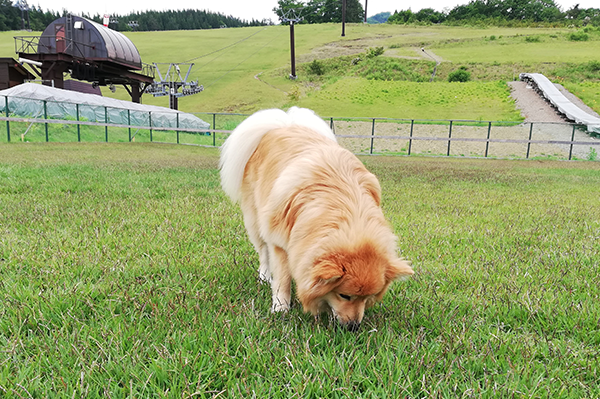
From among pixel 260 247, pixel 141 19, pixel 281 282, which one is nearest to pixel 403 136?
pixel 260 247

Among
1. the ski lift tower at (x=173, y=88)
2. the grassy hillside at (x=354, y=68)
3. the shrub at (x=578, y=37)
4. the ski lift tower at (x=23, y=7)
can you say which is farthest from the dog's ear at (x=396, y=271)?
the ski lift tower at (x=23, y=7)

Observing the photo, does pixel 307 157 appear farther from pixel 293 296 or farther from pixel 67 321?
pixel 67 321

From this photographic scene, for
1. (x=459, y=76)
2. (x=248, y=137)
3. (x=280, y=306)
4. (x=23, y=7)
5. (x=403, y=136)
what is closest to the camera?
(x=280, y=306)

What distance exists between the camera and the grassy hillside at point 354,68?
3812cm

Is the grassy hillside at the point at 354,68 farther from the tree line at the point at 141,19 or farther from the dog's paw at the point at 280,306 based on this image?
the dog's paw at the point at 280,306

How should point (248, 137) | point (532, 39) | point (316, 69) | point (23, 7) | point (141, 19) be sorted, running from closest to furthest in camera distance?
point (248, 137), point (316, 69), point (532, 39), point (23, 7), point (141, 19)

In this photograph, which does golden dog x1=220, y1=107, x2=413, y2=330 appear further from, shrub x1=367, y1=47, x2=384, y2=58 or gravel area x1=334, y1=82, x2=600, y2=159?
shrub x1=367, y1=47, x2=384, y2=58

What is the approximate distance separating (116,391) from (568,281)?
139 inches

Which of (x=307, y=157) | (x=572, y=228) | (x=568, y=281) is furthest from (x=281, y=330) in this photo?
(x=572, y=228)

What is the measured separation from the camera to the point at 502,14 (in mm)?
98750

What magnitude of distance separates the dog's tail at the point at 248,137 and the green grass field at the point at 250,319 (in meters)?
0.79

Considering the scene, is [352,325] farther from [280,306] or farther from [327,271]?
[280,306]

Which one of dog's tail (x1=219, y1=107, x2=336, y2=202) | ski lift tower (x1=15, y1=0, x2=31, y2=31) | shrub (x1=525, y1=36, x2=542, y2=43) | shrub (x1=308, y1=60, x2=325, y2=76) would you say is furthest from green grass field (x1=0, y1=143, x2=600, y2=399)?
ski lift tower (x1=15, y1=0, x2=31, y2=31)

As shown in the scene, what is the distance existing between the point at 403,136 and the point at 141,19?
13355 centimetres
